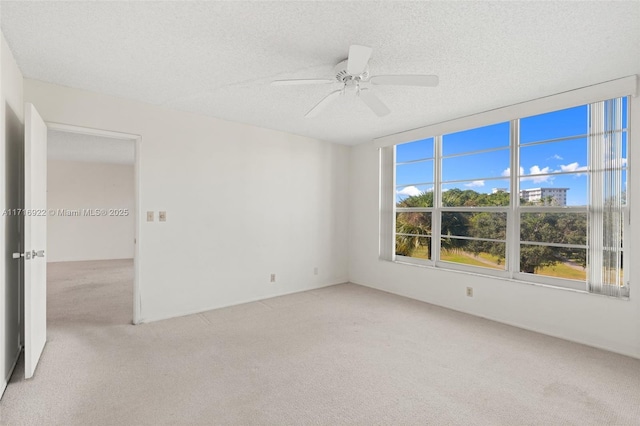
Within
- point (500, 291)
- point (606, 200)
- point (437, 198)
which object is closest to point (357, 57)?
point (606, 200)

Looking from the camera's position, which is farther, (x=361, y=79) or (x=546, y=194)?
(x=546, y=194)

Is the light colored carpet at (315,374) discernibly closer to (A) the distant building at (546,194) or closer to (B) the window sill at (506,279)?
(B) the window sill at (506,279)

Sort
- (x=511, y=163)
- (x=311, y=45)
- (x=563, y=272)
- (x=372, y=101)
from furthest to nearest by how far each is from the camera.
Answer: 1. (x=511, y=163)
2. (x=563, y=272)
3. (x=372, y=101)
4. (x=311, y=45)

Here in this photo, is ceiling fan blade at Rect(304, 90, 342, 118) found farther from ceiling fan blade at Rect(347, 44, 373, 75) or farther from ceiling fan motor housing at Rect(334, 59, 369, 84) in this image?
ceiling fan blade at Rect(347, 44, 373, 75)

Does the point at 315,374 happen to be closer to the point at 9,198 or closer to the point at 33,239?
the point at 33,239

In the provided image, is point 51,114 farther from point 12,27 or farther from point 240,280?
point 240,280

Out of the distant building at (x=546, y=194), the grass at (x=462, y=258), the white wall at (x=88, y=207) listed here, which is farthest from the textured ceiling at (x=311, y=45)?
the white wall at (x=88, y=207)

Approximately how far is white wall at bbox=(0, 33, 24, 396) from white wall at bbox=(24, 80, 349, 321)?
1.64 feet

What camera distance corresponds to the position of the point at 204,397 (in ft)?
6.95

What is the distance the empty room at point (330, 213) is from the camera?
6.68 ft

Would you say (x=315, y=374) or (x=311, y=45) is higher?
(x=311, y=45)

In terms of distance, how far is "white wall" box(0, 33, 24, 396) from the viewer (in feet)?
7.06

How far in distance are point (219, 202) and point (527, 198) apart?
3.71 m

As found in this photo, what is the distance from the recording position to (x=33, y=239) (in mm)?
2381
